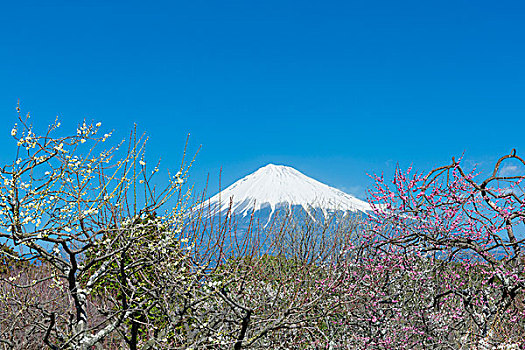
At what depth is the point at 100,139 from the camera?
4242 millimetres

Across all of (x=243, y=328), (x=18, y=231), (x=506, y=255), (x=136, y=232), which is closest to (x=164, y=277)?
(x=136, y=232)

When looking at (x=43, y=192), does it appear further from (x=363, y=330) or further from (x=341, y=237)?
(x=341, y=237)

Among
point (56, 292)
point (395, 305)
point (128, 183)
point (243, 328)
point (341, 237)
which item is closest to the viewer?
point (243, 328)

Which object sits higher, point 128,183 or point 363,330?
point 128,183

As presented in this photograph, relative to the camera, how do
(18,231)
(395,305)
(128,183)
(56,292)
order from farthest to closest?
(56,292) < (395,305) < (128,183) < (18,231)

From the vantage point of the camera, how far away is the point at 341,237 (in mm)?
9867

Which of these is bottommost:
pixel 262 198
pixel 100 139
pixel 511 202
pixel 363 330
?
pixel 363 330

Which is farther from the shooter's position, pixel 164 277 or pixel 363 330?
pixel 363 330

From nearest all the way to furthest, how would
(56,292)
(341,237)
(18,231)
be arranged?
(18,231)
(56,292)
(341,237)

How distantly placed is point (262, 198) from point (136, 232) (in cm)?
11037

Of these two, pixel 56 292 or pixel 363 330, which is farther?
pixel 56 292

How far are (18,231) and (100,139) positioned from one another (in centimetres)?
110

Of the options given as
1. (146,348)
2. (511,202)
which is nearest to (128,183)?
(146,348)

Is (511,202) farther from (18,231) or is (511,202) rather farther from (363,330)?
(18,231)
